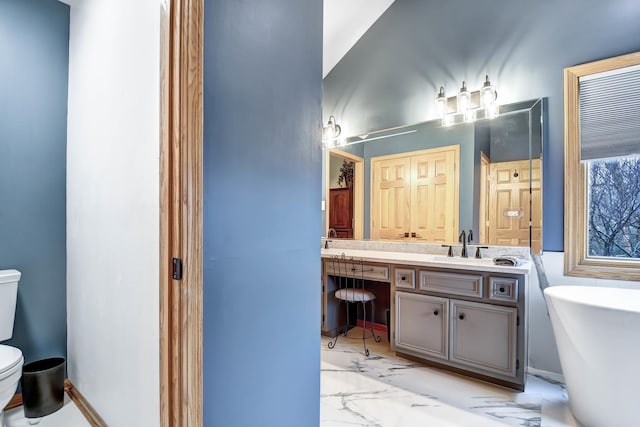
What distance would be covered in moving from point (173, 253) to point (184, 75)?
54 cm

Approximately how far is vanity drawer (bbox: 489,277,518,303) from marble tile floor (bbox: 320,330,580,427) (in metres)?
0.63

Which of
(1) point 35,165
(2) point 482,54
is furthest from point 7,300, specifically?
(2) point 482,54

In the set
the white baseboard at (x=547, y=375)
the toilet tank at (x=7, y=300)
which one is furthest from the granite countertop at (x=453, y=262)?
the toilet tank at (x=7, y=300)

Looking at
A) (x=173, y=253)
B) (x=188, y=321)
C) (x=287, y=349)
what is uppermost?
(x=173, y=253)

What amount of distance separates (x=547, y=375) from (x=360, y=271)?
1544 mm

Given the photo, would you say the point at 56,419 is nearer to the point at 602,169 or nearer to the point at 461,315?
the point at 461,315

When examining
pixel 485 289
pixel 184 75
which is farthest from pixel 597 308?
pixel 184 75

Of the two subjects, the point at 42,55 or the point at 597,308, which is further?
the point at 42,55

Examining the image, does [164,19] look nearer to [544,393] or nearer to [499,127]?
[499,127]

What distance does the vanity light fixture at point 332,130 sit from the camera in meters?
3.63

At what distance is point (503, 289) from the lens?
2.09m

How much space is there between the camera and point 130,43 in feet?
4.26

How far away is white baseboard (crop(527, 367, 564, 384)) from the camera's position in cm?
223

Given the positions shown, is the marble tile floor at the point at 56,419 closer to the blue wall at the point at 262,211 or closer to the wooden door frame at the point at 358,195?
the blue wall at the point at 262,211
